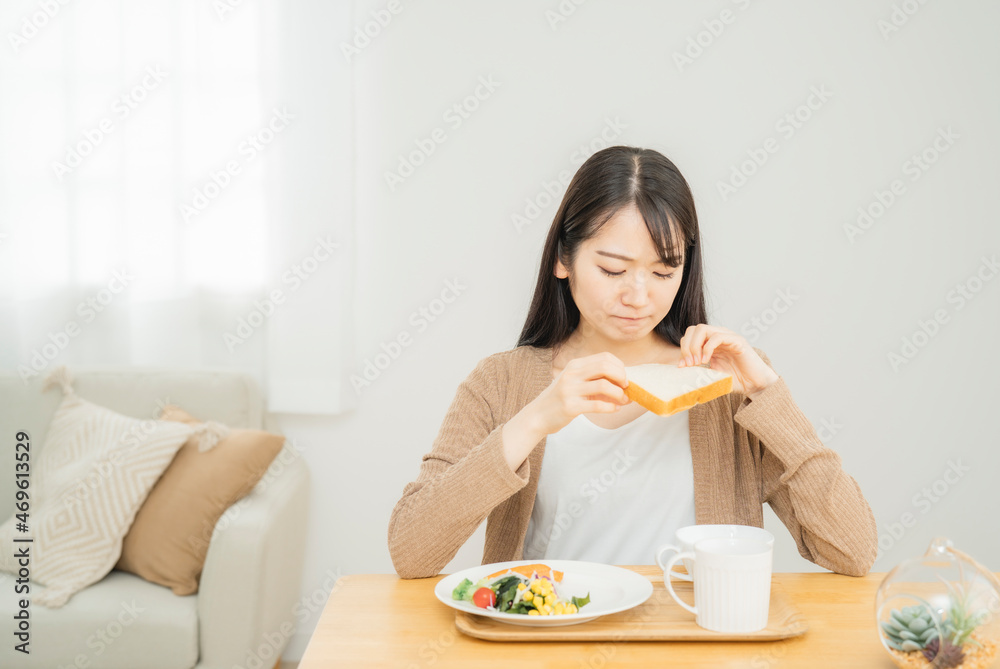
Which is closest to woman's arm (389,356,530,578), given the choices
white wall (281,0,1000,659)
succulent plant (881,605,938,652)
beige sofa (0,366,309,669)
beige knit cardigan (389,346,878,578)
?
beige knit cardigan (389,346,878,578)

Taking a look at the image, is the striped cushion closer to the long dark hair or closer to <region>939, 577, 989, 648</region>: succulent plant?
the long dark hair

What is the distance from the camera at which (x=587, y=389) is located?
1.18 m

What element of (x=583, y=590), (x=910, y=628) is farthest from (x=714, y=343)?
(x=910, y=628)

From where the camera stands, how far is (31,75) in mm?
2672

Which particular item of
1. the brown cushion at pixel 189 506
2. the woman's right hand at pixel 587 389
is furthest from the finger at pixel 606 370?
the brown cushion at pixel 189 506

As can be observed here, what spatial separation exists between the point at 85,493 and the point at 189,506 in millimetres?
303

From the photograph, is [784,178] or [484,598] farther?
[784,178]

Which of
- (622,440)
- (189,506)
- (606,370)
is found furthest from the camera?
(189,506)

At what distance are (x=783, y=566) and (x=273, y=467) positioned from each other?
5.52 feet

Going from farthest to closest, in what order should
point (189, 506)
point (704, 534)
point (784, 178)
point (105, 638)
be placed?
point (784, 178)
point (189, 506)
point (105, 638)
point (704, 534)

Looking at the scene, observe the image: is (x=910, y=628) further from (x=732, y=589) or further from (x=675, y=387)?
(x=675, y=387)

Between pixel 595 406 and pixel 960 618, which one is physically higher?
pixel 595 406

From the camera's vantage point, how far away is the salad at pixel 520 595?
966 millimetres

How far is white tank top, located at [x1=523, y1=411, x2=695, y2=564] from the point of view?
4.93ft
